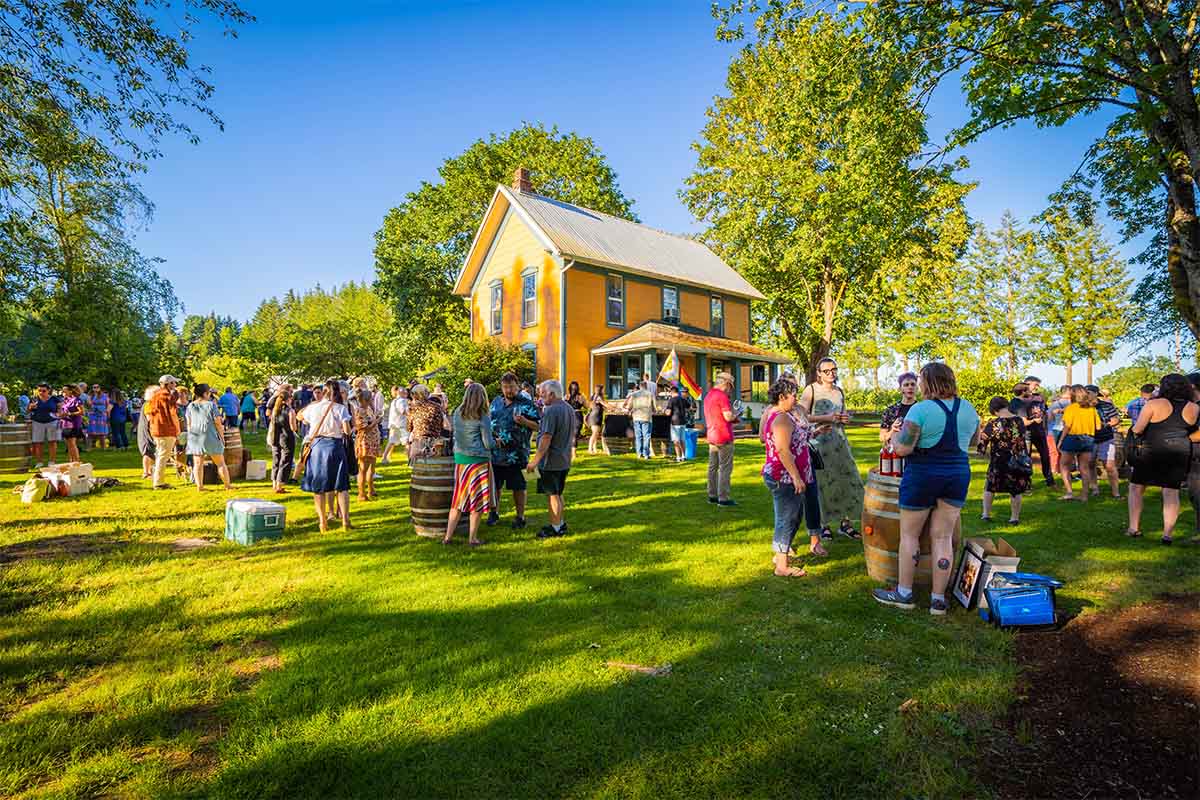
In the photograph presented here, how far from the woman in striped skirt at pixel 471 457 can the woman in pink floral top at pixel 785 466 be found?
10.6 ft

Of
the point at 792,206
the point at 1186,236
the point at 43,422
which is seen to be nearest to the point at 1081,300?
the point at 792,206

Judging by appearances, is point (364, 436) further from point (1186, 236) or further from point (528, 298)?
point (528, 298)

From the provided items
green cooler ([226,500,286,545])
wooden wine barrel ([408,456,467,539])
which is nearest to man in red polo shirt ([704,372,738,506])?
wooden wine barrel ([408,456,467,539])

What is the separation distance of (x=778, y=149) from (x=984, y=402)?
16195 millimetres

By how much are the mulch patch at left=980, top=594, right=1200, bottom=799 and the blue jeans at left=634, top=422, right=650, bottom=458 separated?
1086 cm

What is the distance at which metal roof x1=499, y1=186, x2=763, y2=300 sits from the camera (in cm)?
2217

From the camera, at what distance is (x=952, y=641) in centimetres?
419

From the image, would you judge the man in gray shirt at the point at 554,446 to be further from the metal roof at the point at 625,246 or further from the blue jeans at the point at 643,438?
the metal roof at the point at 625,246

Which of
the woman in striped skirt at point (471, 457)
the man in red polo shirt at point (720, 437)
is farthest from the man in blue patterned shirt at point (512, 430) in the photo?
the man in red polo shirt at point (720, 437)

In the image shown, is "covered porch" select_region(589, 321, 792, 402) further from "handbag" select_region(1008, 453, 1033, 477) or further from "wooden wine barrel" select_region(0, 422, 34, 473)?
"wooden wine barrel" select_region(0, 422, 34, 473)

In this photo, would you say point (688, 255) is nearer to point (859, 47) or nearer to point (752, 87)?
point (752, 87)

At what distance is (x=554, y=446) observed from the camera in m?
7.05

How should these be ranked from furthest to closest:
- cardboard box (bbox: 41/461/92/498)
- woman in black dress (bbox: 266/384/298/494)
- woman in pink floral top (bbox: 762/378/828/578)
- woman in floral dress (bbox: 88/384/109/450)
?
woman in floral dress (bbox: 88/384/109/450)
woman in black dress (bbox: 266/384/298/494)
cardboard box (bbox: 41/461/92/498)
woman in pink floral top (bbox: 762/378/828/578)

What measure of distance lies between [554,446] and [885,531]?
369 cm
